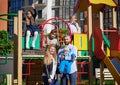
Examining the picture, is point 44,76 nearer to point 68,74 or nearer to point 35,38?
point 68,74

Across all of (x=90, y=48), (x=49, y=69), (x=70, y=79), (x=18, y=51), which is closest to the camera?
(x=49, y=69)

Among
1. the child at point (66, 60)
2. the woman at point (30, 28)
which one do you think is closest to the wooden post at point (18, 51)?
the woman at point (30, 28)

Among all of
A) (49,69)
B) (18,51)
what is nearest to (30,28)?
(18,51)

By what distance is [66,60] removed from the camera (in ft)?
23.6

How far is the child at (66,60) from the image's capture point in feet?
23.4

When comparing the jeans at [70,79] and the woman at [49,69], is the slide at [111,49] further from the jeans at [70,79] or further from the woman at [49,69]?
the woman at [49,69]

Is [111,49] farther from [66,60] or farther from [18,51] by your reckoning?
[18,51]

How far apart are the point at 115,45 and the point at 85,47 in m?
0.77

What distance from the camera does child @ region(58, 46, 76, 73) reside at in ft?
23.4

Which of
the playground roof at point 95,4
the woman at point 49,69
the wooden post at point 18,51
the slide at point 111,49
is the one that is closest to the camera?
the woman at point 49,69

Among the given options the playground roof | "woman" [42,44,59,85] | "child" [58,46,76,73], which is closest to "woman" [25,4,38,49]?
the playground roof

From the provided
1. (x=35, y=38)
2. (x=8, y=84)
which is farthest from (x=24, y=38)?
(x=8, y=84)

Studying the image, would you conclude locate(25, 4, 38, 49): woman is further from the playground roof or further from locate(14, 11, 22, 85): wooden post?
the playground roof

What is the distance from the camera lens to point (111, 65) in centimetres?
783
